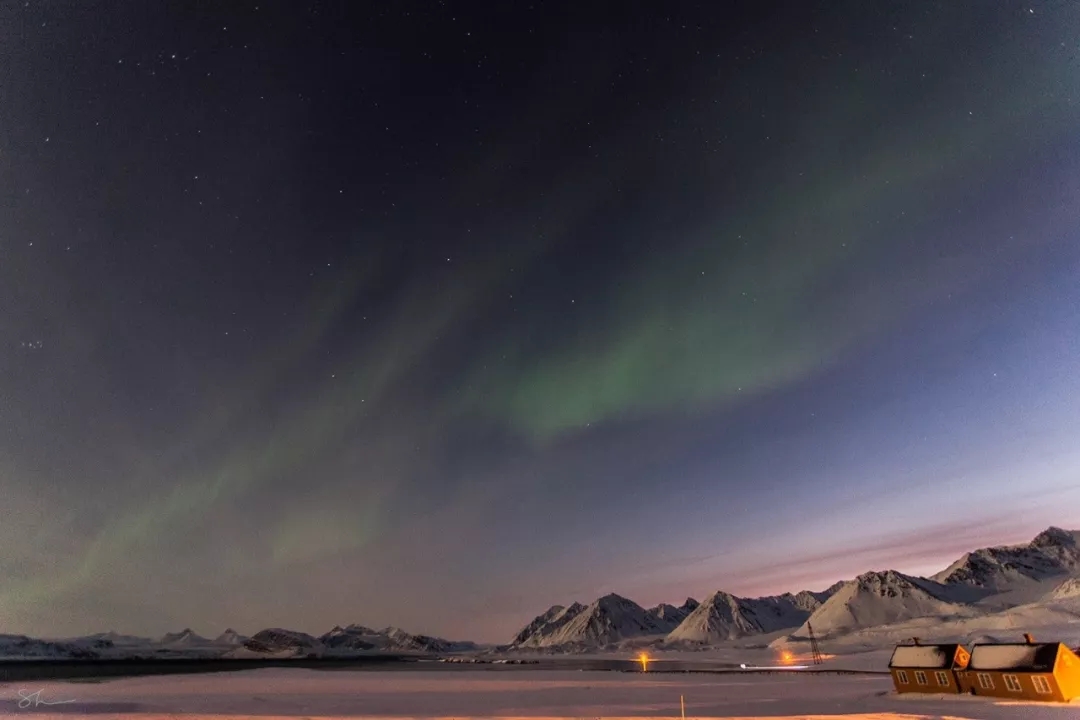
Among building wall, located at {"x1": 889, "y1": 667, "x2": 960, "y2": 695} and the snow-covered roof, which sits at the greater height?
the snow-covered roof

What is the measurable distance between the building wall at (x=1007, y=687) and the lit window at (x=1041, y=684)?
0.08 m

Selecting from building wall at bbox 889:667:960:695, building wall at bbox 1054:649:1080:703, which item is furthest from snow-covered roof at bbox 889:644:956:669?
building wall at bbox 1054:649:1080:703

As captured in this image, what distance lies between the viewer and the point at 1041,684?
53281mm

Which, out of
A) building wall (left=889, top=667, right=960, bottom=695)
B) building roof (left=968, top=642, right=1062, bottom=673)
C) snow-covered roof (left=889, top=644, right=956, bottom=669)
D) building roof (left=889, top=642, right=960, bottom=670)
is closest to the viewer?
building roof (left=968, top=642, right=1062, bottom=673)

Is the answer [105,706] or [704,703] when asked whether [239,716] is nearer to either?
[105,706]

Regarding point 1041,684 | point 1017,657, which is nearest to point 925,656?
point 1017,657

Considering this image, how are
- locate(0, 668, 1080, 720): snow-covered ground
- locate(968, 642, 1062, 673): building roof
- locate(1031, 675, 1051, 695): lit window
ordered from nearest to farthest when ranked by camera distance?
locate(0, 668, 1080, 720): snow-covered ground < locate(1031, 675, 1051, 695): lit window < locate(968, 642, 1062, 673): building roof

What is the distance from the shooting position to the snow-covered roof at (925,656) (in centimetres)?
6341

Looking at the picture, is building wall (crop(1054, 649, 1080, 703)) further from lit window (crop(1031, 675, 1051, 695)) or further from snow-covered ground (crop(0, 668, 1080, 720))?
snow-covered ground (crop(0, 668, 1080, 720))

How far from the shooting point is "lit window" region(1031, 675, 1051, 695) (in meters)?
52.8

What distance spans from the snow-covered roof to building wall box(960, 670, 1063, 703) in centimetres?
228

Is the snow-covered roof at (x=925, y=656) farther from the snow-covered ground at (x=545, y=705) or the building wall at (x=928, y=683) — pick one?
the snow-covered ground at (x=545, y=705)

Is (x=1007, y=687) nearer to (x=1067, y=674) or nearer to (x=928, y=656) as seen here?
(x=1067, y=674)

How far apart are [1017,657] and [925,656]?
9.80 meters
